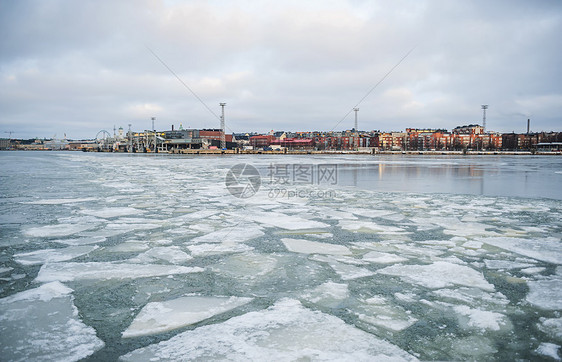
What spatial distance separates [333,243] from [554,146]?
121430 millimetres

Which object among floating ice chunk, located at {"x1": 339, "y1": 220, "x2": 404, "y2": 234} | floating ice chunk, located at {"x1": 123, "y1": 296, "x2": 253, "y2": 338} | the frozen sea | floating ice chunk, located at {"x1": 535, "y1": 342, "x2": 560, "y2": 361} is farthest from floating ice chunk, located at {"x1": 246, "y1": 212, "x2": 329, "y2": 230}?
floating ice chunk, located at {"x1": 535, "y1": 342, "x2": 560, "y2": 361}

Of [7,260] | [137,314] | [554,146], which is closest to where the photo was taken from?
[137,314]

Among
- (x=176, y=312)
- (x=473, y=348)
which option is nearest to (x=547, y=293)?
(x=473, y=348)

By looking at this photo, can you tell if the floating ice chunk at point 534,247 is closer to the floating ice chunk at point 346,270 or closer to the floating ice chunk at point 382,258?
the floating ice chunk at point 382,258

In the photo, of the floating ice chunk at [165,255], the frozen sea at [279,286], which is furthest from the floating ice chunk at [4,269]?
the floating ice chunk at [165,255]

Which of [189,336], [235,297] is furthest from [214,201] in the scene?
[189,336]

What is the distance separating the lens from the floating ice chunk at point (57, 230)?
4547 mm

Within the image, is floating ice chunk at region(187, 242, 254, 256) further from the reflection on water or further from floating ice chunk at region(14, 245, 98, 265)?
the reflection on water

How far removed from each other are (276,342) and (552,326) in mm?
1783

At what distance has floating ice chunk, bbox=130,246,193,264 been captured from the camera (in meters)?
3.55

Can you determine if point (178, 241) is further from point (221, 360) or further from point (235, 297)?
point (221, 360)

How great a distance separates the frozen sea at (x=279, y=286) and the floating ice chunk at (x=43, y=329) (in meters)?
0.01

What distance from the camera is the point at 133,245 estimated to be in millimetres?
4082

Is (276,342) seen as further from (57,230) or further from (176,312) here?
(57,230)
